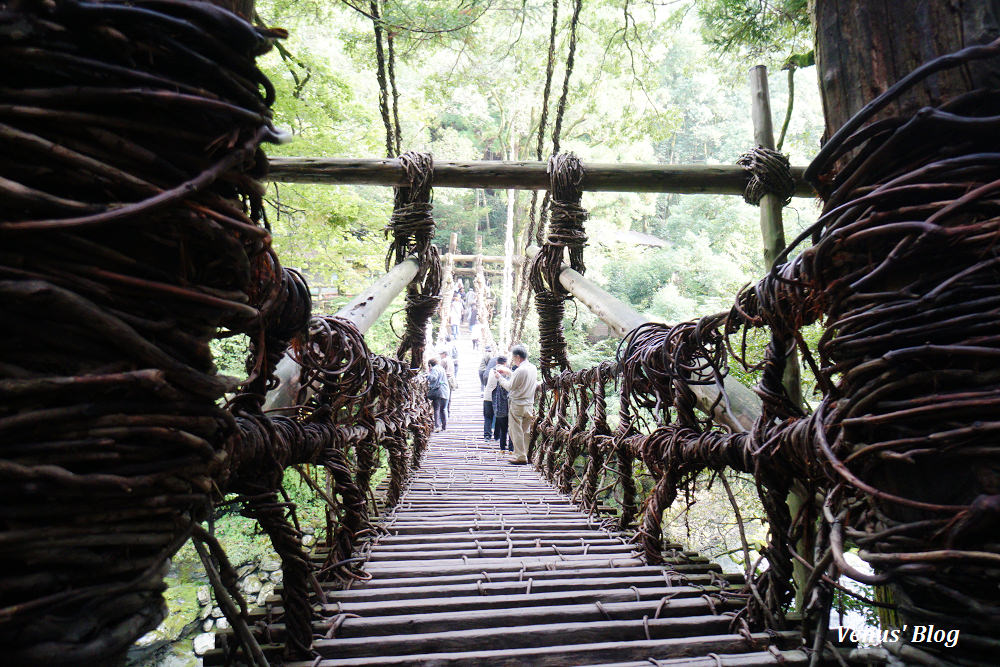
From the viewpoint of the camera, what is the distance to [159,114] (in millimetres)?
517

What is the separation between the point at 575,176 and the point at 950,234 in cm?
284

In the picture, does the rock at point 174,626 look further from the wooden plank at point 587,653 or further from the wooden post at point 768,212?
the wooden post at point 768,212

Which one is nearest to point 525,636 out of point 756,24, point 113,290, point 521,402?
point 113,290

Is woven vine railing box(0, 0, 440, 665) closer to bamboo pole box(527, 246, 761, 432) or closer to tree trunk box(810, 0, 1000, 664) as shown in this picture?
tree trunk box(810, 0, 1000, 664)

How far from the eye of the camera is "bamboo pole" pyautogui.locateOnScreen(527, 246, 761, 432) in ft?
5.43

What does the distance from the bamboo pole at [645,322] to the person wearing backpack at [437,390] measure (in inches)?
154

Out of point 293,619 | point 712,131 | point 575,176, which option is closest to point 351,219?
point 575,176

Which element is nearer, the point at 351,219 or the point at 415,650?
the point at 415,650

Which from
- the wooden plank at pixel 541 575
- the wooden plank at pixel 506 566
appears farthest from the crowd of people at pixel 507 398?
the wooden plank at pixel 541 575

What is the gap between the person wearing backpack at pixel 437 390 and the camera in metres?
7.25

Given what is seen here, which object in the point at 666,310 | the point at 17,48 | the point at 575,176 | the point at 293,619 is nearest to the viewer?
the point at 17,48

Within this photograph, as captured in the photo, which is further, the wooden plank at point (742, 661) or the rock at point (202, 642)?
the rock at point (202, 642)

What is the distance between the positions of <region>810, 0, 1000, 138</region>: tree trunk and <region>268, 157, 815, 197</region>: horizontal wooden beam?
261 cm

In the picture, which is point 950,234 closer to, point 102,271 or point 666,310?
point 102,271
